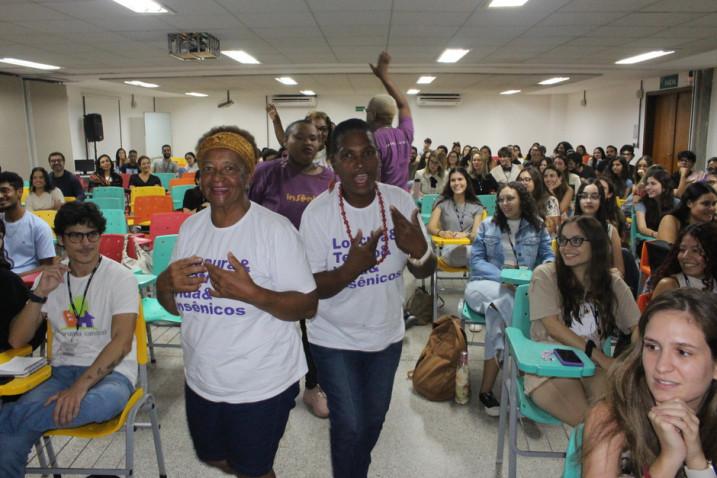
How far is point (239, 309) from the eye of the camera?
1514 millimetres

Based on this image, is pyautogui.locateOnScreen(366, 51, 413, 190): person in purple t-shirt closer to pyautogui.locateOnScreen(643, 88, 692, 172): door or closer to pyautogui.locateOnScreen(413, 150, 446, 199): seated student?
pyautogui.locateOnScreen(413, 150, 446, 199): seated student

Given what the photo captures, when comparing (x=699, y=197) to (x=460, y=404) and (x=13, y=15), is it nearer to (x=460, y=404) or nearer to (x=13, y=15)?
(x=460, y=404)

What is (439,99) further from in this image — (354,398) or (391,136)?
(354,398)

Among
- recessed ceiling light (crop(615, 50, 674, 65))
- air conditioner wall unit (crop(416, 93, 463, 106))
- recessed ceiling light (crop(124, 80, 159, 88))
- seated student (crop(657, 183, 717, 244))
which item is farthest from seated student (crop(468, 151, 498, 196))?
air conditioner wall unit (crop(416, 93, 463, 106))

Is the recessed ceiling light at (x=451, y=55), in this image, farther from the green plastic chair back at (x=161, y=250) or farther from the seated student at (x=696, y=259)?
the seated student at (x=696, y=259)

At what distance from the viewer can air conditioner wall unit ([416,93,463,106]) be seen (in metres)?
17.4

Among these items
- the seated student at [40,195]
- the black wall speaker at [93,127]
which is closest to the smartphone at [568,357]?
the seated student at [40,195]

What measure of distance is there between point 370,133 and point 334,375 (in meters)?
0.89

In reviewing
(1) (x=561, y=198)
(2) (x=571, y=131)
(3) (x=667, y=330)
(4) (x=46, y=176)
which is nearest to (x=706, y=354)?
(3) (x=667, y=330)

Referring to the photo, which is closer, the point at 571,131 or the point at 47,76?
the point at 47,76

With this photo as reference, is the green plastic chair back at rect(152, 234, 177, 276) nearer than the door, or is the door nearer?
the green plastic chair back at rect(152, 234, 177, 276)

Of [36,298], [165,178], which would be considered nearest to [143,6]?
[36,298]

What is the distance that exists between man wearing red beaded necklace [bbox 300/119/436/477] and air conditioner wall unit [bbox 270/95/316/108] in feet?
53.7

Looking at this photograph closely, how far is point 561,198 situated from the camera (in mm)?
6051
